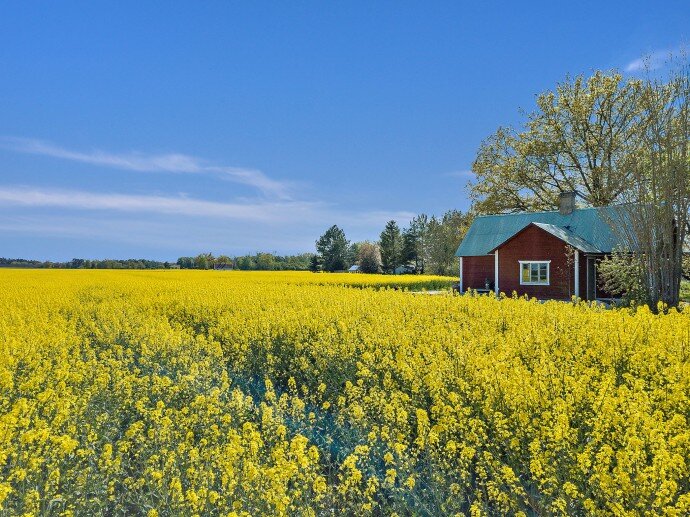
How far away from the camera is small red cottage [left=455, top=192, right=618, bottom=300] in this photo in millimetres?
26578

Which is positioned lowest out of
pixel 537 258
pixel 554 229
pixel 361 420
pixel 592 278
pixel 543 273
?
pixel 361 420

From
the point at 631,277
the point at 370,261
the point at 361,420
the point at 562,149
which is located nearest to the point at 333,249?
the point at 370,261

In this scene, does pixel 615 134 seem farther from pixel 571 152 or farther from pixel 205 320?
pixel 205 320

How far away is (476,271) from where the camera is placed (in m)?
33.0

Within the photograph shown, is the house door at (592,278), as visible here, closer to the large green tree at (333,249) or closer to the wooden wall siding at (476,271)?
the wooden wall siding at (476,271)

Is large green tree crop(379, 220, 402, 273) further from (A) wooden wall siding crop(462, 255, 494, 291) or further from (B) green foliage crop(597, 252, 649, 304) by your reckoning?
(B) green foliage crop(597, 252, 649, 304)

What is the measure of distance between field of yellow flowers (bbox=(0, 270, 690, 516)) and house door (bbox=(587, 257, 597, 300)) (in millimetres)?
17312

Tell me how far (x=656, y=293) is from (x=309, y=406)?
1583 cm

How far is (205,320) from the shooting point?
1371 cm

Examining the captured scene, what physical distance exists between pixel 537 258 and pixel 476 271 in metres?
5.68

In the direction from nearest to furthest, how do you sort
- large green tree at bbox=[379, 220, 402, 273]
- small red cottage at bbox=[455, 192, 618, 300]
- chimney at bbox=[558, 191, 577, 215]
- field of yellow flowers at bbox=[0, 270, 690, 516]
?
field of yellow flowers at bbox=[0, 270, 690, 516], small red cottage at bbox=[455, 192, 618, 300], chimney at bbox=[558, 191, 577, 215], large green tree at bbox=[379, 220, 402, 273]

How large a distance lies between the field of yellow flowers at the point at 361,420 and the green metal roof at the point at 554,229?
17668 millimetres

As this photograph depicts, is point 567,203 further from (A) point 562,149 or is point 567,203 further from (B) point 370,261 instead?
(B) point 370,261

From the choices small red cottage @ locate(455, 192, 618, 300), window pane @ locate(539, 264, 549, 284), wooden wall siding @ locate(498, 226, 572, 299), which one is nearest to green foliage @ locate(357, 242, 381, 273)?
small red cottage @ locate(455, 192, 618, 300)
